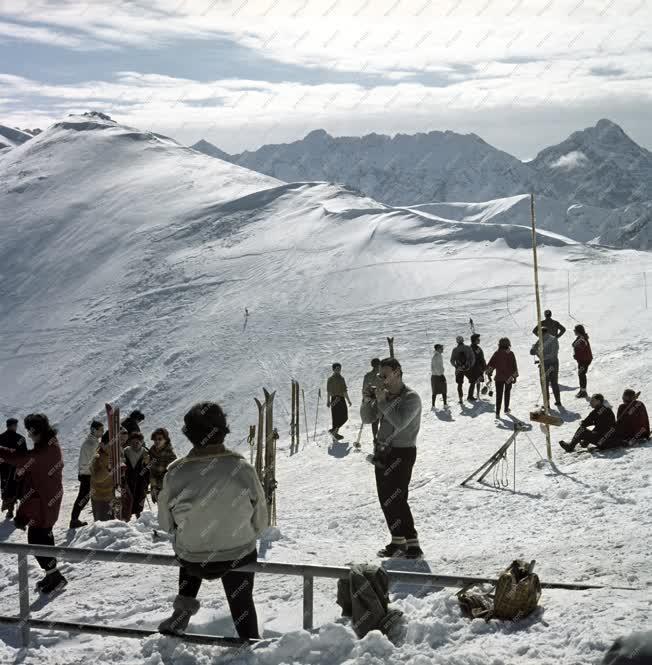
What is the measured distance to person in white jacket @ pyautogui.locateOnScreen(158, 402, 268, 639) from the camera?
4.94 meters

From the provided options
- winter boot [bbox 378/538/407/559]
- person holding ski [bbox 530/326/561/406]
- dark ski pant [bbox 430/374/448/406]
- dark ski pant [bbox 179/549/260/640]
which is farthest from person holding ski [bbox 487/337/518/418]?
dark ski pant [bbox 179/549/260/640]

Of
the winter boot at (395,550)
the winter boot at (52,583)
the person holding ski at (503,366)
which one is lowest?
Answer: the winter boot at (52,583)

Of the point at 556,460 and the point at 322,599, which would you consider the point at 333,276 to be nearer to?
the point at 556,460

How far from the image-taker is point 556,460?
11891 mm

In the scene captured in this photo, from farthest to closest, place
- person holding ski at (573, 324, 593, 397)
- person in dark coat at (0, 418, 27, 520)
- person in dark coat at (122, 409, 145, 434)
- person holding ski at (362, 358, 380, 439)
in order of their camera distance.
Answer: person holding ski at (573, 324, 593, 397) → person in dark coat at (122, 409, 145, 434) → person in dark coat at (0, 418, 27, 520) → person holding ski at (362, 358, 380, 439)

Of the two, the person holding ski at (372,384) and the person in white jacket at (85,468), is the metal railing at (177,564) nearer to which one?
the person holding ski at (372,384)

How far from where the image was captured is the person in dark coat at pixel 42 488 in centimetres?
754

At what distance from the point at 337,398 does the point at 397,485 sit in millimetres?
9665

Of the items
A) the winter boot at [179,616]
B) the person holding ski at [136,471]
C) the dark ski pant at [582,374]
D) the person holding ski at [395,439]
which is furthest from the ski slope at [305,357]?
the person holding ski at [136,471]

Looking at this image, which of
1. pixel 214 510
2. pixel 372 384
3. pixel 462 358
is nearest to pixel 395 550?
pixel 214 510

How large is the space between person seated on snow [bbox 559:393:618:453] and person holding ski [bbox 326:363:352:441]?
5.82 m

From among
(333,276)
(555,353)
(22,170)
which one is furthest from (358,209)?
(555,353)

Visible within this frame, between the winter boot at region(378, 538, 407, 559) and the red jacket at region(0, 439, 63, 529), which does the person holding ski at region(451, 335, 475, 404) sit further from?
the red jacket at region(0, 439, 63, 529)

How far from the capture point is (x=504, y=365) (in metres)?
15.4
